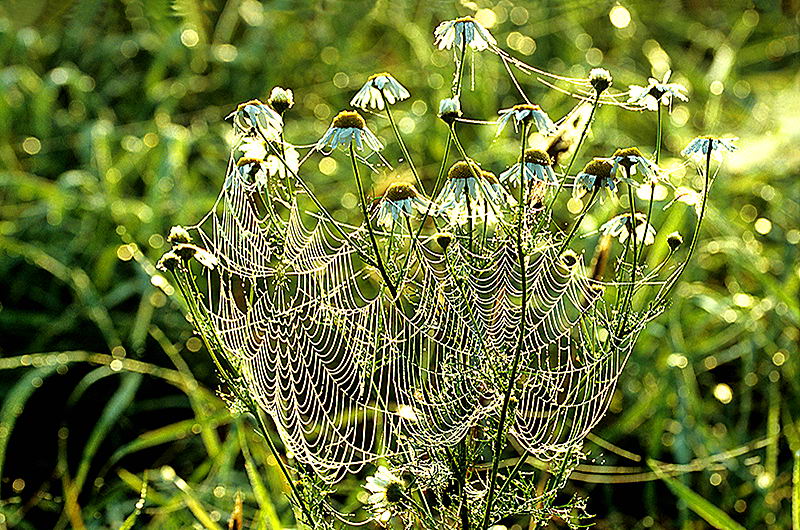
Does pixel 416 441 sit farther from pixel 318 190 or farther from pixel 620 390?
pixel 318 190

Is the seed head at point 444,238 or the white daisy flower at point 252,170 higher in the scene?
the white daisy flower at point 252,170

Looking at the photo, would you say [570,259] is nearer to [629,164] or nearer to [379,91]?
[629,164]

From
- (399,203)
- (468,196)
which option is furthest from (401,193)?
(468,196)

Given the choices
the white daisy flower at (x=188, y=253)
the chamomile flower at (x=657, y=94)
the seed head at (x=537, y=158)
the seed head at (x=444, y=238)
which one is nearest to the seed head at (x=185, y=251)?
the white daisy flower at (x=188, y=253)

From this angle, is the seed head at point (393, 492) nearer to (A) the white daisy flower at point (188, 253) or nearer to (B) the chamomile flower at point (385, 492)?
(B) the chamomile flower at point (385, 492)

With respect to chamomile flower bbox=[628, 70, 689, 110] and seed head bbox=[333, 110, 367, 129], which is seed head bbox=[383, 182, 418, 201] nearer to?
seed head bbox=[333, 110, 367, 129]

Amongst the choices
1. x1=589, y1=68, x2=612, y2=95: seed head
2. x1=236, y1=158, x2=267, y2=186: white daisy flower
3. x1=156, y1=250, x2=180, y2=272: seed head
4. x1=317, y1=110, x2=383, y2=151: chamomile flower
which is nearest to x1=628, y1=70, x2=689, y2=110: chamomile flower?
x1=589, y1=68, x2=612, y2=95: seed head
